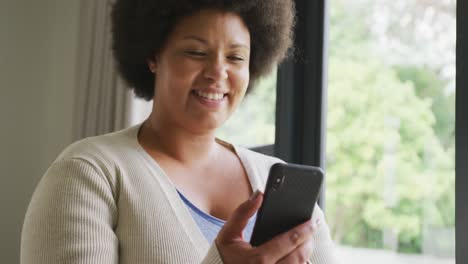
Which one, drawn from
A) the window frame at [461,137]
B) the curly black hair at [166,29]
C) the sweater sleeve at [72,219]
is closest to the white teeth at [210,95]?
the curly black hair at [166,29]

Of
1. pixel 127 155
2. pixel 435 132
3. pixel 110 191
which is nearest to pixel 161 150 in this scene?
pixel 127 155

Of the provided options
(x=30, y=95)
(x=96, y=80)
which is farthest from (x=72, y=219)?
(x=30, y=95)

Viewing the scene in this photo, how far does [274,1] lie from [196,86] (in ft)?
1.13

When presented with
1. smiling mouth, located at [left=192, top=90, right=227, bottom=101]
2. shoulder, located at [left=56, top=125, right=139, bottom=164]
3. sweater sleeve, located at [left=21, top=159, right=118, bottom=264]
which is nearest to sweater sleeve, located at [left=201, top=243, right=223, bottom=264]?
sweater sleeve, located at [left=21, top=159, right=118, bottom=264]

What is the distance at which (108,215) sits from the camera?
115cm

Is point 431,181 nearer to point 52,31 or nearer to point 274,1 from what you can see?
point 274,1

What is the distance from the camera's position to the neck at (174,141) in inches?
54.5

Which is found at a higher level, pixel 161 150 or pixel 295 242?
pixel 161 150

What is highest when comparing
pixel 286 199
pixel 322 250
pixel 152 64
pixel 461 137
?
pixel 152 64

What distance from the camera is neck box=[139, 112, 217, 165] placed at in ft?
4.54

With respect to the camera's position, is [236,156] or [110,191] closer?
[110,191]

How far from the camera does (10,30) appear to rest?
2.92 m

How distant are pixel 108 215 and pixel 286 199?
1.05 feet

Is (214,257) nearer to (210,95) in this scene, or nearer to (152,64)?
(210,95)
